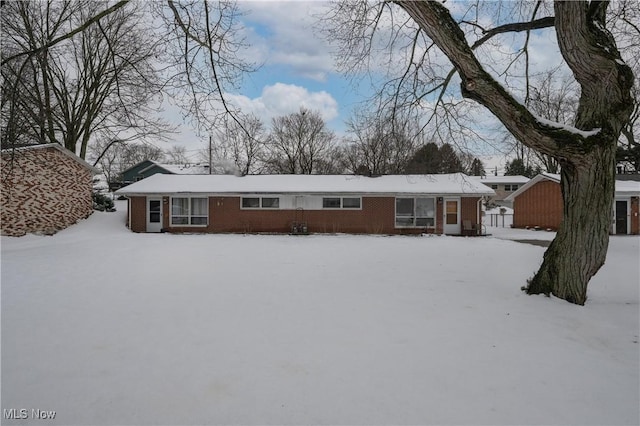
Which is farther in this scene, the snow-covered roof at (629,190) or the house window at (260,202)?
the house window at (260,202)

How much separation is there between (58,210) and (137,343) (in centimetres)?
1663

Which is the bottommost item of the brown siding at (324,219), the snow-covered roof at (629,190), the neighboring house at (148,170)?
the brown siding at (324,219)

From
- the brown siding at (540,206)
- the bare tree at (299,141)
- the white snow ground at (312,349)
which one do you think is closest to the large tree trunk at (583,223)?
the white snow ground at (312,349)

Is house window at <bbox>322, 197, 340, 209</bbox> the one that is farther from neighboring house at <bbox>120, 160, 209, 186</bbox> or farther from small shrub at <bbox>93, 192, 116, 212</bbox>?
neighboring house at <bbox>120, 160, 209, 186</bbox>

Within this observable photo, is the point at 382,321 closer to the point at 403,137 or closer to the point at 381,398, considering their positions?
the point at 381,398

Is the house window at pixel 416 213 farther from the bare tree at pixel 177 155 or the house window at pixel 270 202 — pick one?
the bare tree at pixel 177 155

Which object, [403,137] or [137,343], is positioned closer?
[137,343]

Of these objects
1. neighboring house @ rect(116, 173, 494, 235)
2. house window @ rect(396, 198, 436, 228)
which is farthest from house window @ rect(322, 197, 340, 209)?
house window @ rect(396, 198, 436, 228)

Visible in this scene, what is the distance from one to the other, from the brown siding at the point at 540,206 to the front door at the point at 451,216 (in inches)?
252

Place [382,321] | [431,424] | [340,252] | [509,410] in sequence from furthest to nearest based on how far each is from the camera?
1. [340,252]
2. [382,321]
3. [509,410]
4. [431,424]

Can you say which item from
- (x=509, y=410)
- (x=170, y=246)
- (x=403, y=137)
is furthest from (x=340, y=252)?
(x=509, y=410)

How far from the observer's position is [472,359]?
3850 mm

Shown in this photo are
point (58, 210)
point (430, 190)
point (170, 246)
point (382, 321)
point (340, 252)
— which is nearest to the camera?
point (382, 321)

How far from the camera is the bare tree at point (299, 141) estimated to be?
118 ft
